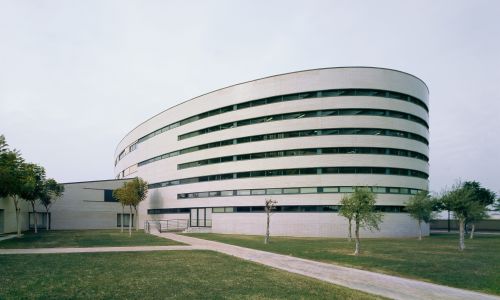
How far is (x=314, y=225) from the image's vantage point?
4441 cm

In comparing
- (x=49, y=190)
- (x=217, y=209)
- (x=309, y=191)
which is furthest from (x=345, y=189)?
(x=49, y=190)

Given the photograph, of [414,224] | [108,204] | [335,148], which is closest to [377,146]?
[335,148]

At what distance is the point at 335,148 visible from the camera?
4472cm

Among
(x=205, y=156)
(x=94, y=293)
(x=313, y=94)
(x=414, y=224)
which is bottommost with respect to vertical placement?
(x=414, y=224)

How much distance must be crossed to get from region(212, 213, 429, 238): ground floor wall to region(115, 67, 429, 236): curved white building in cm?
13

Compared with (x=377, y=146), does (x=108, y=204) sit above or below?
below

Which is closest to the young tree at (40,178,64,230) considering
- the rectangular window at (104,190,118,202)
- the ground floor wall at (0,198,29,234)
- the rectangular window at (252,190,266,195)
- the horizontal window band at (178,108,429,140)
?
the ground floor wall at (0,198,29,234)

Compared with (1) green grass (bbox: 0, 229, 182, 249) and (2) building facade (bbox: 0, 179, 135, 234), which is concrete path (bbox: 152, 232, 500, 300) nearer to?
(1) green grass (bbox: 0, 229, 182, 249)

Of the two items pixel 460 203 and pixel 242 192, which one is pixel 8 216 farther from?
pixel 460 203

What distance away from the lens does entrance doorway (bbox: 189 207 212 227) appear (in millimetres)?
53713

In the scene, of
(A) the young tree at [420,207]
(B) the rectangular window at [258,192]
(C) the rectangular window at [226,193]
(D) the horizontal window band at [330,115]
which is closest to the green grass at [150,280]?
(B) the rectangular window at [258,192]

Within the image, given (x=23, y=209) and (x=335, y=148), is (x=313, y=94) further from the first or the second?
(x=23, y=209)

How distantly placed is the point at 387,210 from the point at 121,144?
2586 inches

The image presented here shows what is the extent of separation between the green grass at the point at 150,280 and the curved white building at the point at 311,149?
26580mm
